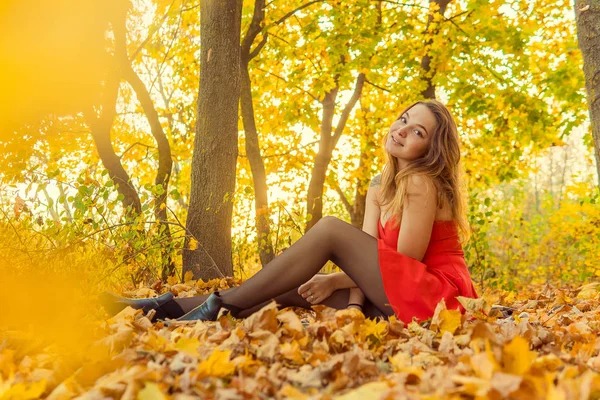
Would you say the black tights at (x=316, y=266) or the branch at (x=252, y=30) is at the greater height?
the branch at (x=252, y=30)

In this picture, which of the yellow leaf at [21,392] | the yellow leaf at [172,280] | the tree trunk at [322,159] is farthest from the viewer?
the tree trunk at [322,159]

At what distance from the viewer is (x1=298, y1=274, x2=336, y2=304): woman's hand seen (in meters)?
3.03

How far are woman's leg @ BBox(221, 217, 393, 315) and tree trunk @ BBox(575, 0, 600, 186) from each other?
207 cm

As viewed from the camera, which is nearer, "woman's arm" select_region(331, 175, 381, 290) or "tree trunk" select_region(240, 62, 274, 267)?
"woman's arm" select_region(331, 175, 381, 290)

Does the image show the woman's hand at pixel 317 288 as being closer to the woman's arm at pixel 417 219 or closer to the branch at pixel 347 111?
the woman's arm at pixel 417 219

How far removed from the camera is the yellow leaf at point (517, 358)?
1463 mm

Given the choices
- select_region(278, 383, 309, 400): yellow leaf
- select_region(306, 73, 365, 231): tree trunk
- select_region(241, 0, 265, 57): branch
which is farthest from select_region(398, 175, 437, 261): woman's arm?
select_region(306, 73, 365, 231): tree trunk

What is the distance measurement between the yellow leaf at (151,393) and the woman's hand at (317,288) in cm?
161

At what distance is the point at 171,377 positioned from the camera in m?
1.63

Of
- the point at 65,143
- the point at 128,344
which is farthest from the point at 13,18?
the point at 65,143

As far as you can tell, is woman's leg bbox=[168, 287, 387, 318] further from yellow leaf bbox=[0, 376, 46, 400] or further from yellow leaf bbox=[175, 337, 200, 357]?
yellow leaf bbox=[0, 376, 46, 400]

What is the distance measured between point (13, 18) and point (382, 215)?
8.07ft

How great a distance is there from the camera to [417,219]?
2887 mm

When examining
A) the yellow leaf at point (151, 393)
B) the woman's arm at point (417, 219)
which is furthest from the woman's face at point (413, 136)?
the yellow leaf at point (151, 393)
